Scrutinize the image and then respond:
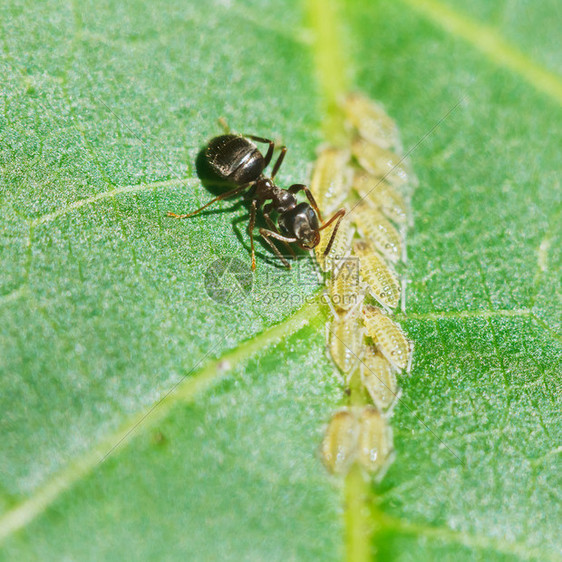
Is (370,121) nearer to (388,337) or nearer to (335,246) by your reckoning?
(335,246)

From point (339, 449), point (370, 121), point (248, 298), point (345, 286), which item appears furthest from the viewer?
point (370, 121)

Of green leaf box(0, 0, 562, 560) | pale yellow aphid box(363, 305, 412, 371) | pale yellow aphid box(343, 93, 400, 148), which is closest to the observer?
green leaf box(0, 0, 562, 560)

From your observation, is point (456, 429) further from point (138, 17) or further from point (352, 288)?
point (138, 17)

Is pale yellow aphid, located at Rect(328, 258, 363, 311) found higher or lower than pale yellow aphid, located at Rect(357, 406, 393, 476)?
higher

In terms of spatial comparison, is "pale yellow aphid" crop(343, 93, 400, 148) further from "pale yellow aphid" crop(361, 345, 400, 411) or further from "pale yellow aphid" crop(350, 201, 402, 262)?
"pale yellow aphid" crop(361, 345, 400, 411)

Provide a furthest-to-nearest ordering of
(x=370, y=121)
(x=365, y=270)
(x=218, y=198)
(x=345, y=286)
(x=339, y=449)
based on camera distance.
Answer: (x=370, y=121), (x=218, y=198), (x=365, y=270), (x=345, y=286), (x=339, y=449)

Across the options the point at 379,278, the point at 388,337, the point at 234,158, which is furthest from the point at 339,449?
the point at 234,158

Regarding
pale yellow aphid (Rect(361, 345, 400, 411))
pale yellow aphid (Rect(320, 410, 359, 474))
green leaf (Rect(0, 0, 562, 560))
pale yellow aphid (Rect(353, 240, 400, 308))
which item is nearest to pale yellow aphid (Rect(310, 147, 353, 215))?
green leaf (Rect(0, 0, 562, 560))
